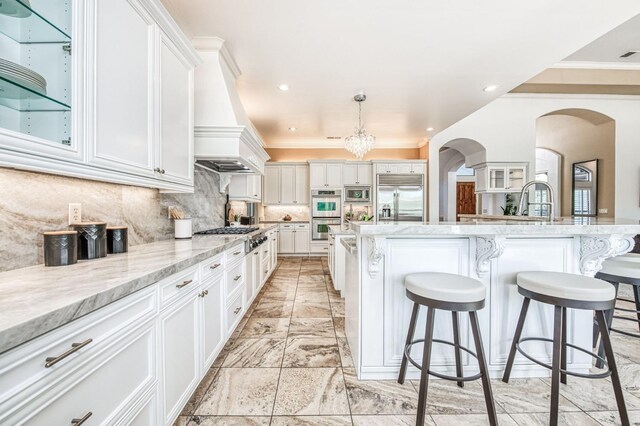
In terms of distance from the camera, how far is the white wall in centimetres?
598

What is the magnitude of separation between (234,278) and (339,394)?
1260 mm

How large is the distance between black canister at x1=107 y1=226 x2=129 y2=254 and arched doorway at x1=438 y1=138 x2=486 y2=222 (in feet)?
22.6

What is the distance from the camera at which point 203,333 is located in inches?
69.1

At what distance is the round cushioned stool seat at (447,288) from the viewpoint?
1.44 metres

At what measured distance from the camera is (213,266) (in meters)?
1.94

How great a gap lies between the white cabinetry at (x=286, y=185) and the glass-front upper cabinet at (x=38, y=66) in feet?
19.2

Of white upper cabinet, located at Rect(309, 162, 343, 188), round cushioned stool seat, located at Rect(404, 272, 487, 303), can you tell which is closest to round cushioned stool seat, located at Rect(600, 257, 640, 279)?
round cushioned stool seat, located at Rect(404, 272, 487, 303)

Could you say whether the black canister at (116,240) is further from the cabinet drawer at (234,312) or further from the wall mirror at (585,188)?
the wall mirror at (585,188)

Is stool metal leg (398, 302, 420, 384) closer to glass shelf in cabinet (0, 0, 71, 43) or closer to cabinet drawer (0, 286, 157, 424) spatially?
cabinet drawer (0, 286, 157, 424)

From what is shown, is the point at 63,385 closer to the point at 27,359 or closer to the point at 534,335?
the point at 27,359

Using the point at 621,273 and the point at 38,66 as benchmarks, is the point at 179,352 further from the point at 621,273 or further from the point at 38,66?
the point at 621,273

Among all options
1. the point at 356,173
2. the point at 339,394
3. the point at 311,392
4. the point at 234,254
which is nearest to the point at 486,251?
the point at 339,394

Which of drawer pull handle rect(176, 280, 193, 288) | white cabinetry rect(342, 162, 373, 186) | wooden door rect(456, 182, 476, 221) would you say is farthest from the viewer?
wooden door rect(456, 182, 476, 221)

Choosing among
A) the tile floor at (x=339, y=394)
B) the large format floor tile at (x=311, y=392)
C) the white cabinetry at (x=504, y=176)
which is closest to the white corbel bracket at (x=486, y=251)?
the tile floor at (x=339, y=394)
